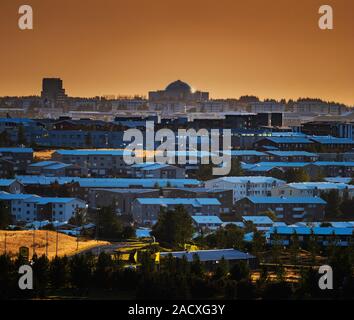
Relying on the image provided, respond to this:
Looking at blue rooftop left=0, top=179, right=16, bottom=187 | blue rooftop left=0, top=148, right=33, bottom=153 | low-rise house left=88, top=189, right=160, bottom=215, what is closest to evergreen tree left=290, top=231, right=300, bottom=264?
low-rise house left=88, top=189, right=160, bottom=215

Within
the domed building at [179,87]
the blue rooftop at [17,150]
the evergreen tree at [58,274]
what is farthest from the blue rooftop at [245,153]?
the domed building at [179,87]

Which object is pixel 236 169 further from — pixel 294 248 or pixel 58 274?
pixel 58 274

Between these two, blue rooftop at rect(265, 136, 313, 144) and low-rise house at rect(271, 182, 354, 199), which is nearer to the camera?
low-rise house at rect(271, 182, 354, 199)

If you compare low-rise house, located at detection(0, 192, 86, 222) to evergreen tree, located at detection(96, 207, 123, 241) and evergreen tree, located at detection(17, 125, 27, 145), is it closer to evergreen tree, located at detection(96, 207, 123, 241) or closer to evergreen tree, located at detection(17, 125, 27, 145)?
evergreen tree, located at detection(96, 207, 123, 241)

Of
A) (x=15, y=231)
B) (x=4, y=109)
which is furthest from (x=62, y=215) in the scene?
(x=4, y=109)

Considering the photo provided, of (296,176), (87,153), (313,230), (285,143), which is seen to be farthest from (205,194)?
(285,143)

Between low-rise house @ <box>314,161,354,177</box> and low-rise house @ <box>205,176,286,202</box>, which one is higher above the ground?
low-rise house @ <box>314,161,354,177</box>

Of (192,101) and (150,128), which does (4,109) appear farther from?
(150,128)

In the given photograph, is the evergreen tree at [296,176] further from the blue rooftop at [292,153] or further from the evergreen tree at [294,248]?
the evergreen tree at [294,248]

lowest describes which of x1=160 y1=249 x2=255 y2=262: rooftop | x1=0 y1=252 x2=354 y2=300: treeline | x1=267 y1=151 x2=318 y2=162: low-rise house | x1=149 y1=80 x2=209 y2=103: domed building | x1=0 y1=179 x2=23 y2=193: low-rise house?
x1=0 y1=252 x2=354 y2=300: treeline
